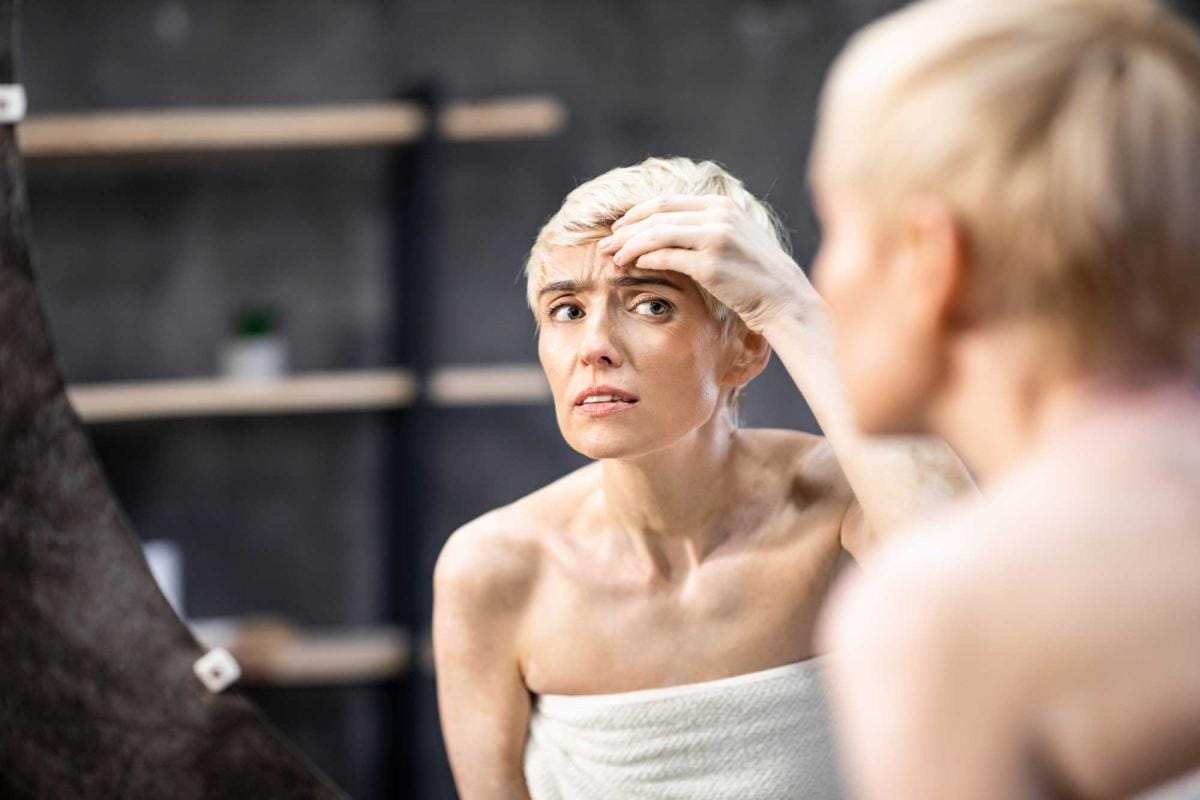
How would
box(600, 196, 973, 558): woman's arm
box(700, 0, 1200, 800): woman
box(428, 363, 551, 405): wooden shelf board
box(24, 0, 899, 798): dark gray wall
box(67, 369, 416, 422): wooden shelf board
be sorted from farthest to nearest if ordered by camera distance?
box(67, 369, 416, 422): wooden shelf board, box(24, 0, 899, 798): dark gray wall, box(428, 363, 551, 405): wooden shelf board, box(600, 196, 973, 558): woman's arm, box(700, 0, 1200, 800): woman

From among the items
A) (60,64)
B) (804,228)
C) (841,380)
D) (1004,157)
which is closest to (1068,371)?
(1004,157)

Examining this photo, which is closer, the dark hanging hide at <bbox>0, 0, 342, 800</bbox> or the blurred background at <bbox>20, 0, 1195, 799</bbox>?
the dark hanging hide at <bbox>0, 0, 342, 800</bbox>

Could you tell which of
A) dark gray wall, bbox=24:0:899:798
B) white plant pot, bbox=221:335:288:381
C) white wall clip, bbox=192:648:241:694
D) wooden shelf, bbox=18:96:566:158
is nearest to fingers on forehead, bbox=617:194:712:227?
white wall clip, bbox=192:648:241:694

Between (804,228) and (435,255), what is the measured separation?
0.41 meters

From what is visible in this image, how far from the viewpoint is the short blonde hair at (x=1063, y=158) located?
249 mm

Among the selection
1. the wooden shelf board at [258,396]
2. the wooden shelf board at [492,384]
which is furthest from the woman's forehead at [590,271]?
the wooden shelf board at [258,396]

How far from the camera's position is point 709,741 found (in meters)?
0.50

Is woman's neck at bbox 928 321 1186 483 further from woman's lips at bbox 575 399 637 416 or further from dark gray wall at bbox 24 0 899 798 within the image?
dark gray wall at bbox 24 0 899 798

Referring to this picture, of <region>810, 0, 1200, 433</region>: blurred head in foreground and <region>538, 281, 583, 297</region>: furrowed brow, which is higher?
<region>810, 0, 1200, 433</region>: blurred head in foreground

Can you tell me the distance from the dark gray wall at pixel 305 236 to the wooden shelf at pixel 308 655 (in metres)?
0.02

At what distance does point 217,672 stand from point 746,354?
0.76 feet

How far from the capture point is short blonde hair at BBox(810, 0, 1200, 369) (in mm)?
249

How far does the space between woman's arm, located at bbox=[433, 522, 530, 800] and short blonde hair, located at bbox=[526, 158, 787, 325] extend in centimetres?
11

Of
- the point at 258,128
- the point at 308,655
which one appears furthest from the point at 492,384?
the point at 258,128
